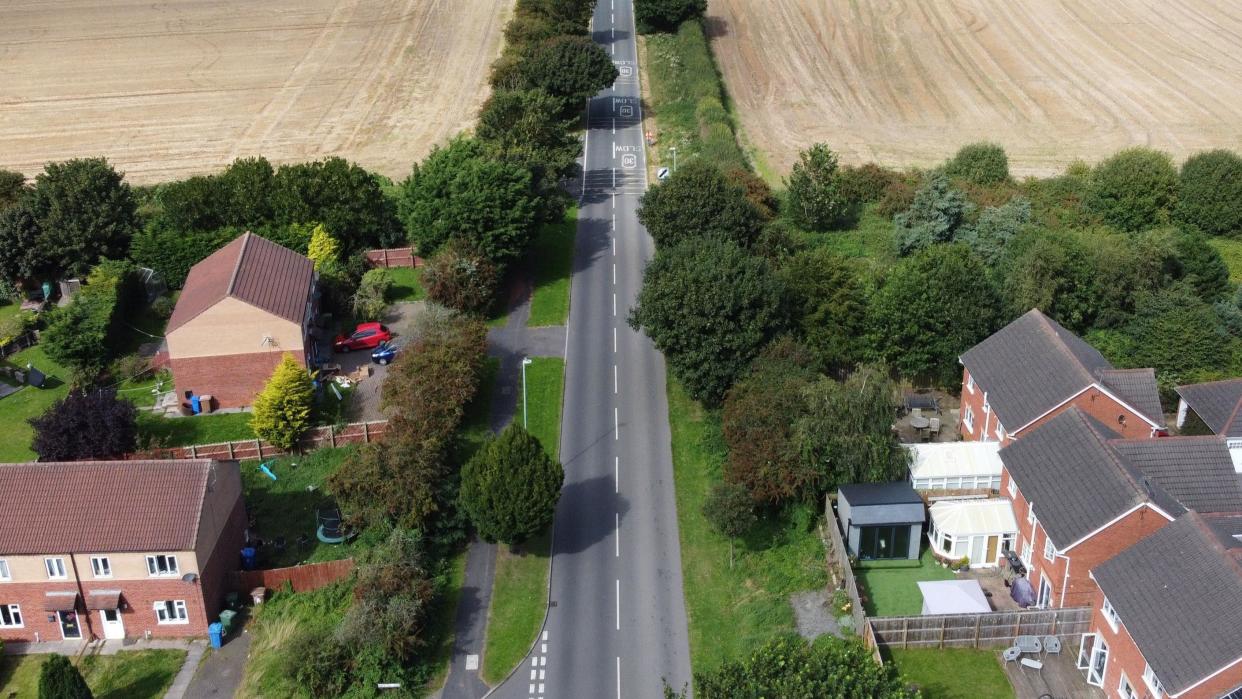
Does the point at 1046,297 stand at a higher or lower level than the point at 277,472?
higher

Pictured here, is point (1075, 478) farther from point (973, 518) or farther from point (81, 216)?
point (81, 216)

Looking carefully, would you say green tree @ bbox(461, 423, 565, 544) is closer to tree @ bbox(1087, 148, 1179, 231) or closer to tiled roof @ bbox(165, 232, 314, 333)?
tiled roof @ bbox(165, 232, 314, 333)

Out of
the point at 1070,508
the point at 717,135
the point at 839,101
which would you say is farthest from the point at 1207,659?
the point at 839,101

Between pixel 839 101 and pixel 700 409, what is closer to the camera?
pixel 700 409

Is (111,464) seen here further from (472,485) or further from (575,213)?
(575,213)

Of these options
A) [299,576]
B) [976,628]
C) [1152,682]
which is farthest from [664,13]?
[1152,682]

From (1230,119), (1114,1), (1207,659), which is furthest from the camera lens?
(1114,1)
